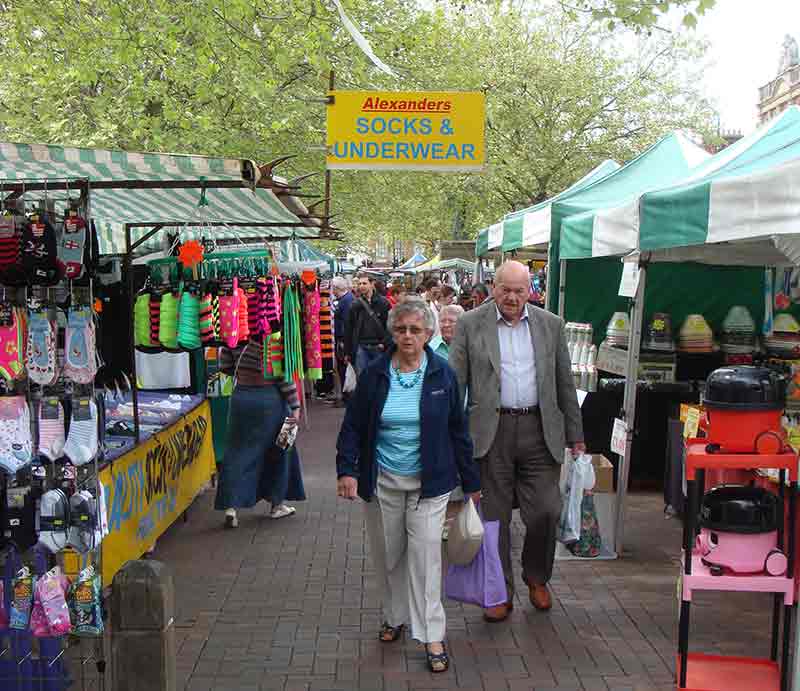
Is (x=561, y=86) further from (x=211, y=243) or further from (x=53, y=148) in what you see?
(x=53, y=148)

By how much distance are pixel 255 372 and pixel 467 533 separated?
9.33 feet

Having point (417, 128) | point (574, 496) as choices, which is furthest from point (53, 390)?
point (417, 128)

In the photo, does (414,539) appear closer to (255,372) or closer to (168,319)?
(168,319)

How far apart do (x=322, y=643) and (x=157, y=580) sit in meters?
1.92

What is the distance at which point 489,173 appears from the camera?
26938 millimetres

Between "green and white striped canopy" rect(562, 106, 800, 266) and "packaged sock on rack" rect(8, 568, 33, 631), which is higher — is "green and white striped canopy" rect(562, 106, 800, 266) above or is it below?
above

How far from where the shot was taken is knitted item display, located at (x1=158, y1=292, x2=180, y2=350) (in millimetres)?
6000

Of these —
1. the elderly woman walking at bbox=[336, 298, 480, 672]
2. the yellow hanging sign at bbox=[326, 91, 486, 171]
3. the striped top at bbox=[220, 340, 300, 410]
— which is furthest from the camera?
the yellow hanging sign at bbox=[326, 91, 486, 171]

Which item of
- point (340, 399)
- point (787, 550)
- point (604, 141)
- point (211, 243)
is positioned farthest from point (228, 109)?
point (604, 141)

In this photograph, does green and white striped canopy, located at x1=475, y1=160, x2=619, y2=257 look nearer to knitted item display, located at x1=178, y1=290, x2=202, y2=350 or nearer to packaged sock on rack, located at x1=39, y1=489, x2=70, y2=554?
knitted item display, located at x1=178, y1=290, x2=202, y2=350

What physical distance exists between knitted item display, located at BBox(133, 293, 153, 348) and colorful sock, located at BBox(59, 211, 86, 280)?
5.46 feet

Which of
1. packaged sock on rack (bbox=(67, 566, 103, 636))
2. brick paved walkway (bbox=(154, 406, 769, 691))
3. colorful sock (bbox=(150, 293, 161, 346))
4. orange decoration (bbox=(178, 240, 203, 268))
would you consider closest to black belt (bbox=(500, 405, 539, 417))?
brick paved walkway (bbox=(154, 406, 769, 691))

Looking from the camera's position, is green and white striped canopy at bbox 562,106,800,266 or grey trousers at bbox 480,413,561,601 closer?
green and white striped canopy at bbox 562,106,800,266

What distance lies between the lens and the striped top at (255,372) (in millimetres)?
6793
